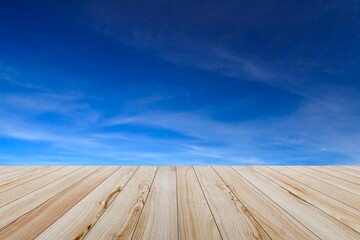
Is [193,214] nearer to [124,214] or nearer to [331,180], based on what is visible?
[124,214]

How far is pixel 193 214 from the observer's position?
1.64 meters

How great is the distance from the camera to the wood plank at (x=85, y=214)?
137 cm

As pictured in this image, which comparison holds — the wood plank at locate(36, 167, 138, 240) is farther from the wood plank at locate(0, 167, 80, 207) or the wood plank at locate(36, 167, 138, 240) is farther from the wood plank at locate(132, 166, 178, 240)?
the wood plank at locate(0, 167, 80, 207)

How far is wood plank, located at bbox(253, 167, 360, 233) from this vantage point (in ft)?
5.45

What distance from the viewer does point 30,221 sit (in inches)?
61.1

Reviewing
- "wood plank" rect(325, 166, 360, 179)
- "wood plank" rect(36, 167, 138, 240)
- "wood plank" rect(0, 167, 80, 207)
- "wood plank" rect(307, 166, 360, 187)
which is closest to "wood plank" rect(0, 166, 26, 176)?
"wood plank" rect(0, 167, 80, 207)

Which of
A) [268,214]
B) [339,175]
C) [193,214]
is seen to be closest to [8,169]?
[193,214]

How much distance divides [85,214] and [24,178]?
1.36m

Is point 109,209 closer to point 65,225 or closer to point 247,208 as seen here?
point 65,225

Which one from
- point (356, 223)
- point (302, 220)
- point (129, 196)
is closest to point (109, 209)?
point (129, 196)

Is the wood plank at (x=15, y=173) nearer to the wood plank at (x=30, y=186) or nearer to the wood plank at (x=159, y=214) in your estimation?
the wood plank at (x=30, y=186)

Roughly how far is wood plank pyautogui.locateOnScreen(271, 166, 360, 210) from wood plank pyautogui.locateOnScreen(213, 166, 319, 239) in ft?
1.69

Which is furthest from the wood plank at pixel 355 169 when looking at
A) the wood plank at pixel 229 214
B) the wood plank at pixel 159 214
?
the wood plank at pixel 159 214

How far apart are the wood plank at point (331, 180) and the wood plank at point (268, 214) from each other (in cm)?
76
